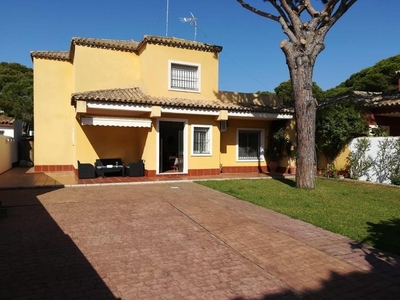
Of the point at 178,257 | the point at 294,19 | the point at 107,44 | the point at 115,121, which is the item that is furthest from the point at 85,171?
→ the point at 294,19

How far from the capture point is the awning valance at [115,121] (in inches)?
771

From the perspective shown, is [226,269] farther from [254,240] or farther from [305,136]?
[305,136]

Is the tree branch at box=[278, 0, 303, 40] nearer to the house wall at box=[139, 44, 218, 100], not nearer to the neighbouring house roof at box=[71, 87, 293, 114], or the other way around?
the neighbouring house roof at box=[71, 87, 293, 114]

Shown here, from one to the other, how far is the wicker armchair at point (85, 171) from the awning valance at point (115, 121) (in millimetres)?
2849

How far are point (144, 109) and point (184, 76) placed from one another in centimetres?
518

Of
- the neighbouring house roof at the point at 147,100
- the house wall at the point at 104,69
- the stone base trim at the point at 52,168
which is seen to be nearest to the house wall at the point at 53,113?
the stone base trim at the point at 52,168

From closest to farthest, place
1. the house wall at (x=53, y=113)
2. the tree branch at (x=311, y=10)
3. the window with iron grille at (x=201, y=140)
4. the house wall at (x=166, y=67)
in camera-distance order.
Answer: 1. the tree branch at (x=311, y=10)
2. the house wall at (x=166, y=67)
3. the window with iron grille at (x=201, y=140)
4. the house wall at (x=53, y=113)

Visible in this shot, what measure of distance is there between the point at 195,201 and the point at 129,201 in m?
2.91

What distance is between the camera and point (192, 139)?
73.7ft

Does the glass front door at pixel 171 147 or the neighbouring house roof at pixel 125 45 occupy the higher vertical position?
the neighbouring house roof at pixel 125 45

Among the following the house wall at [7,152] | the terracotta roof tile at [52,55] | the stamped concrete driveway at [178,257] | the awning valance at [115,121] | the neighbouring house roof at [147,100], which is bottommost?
the stamped concrete driveway at [178,257]

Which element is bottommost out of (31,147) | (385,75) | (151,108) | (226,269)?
(226,269)

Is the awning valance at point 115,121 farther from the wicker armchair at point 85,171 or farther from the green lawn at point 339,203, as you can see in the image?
the green lawn at point 339,203

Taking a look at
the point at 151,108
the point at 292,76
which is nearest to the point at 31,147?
the point at 151,108
